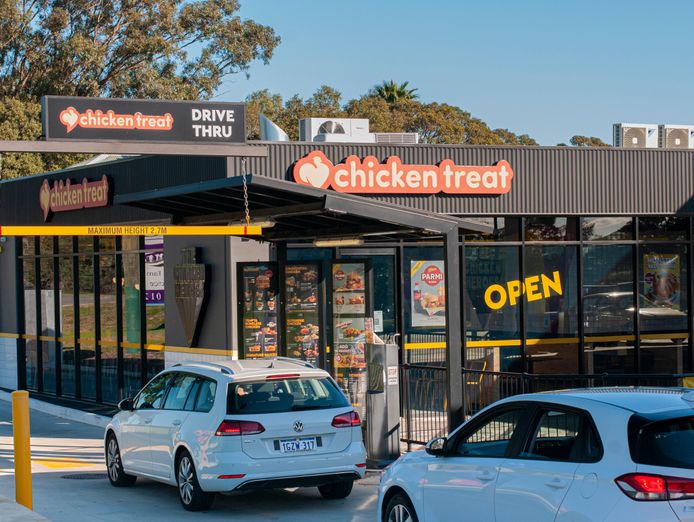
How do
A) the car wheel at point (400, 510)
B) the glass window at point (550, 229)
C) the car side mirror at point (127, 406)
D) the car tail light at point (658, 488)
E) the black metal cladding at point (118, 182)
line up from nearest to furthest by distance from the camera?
the car tail light at point (658, 488)
the car wheel at point (400, 510)
the car side mirror at point (127, 406)
the black metal cladding at point (118, 182)
the glass window at point (550, 229)

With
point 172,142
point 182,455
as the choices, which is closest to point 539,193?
point 172,142

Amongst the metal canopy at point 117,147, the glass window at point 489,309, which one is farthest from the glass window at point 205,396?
the glass window at point 489,309

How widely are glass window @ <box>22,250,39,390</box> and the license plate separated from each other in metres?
15.6

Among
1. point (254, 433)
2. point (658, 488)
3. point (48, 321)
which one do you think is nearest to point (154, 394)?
point (254, 433)

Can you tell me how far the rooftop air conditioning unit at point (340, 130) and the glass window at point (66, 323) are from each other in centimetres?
685

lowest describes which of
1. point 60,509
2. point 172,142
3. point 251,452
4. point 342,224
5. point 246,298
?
point 60,509

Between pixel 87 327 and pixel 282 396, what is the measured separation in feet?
41.6

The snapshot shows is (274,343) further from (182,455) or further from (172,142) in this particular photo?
(182,455)

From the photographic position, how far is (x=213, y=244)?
60.7 ft

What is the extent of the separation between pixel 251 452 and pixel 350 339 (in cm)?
651

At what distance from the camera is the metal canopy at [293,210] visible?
41.0 ft

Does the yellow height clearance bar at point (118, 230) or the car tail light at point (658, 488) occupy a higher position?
the yellow height clearance bar at point (118, 230)

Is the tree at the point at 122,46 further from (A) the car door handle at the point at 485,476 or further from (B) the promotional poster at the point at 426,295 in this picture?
(A) the car door handle at the point at 485,476

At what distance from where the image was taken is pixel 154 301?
20797mm
